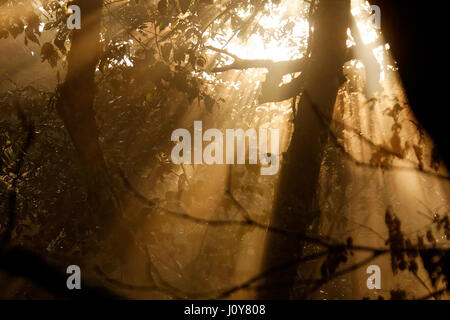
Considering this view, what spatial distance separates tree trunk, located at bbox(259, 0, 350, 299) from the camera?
3.57m

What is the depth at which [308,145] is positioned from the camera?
12.5 ft

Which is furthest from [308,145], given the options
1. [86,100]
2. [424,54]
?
[424,54]

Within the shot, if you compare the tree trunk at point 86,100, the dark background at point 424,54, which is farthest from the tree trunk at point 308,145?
the dark background at point 424,54

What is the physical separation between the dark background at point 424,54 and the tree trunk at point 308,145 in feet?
8.98

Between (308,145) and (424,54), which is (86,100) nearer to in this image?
(308,145)

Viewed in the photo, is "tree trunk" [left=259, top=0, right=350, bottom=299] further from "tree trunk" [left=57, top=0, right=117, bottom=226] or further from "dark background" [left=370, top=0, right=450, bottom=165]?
"dark background" [left=370, top=0, right=450, bottom=165]

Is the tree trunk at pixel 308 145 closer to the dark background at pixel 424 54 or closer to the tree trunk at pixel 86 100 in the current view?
the tree trunk at pixel 86 100

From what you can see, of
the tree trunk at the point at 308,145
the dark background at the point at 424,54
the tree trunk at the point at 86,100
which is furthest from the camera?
the tree trunk at the point at 308,145

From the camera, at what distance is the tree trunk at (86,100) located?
9.70 feet

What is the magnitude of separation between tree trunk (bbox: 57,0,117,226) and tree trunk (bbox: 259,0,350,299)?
67.4 inches

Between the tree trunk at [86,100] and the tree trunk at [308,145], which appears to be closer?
the tree trunk at [86,100]

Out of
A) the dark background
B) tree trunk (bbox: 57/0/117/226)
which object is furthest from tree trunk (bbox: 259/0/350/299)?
the dark background

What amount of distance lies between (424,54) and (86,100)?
2750 mm
